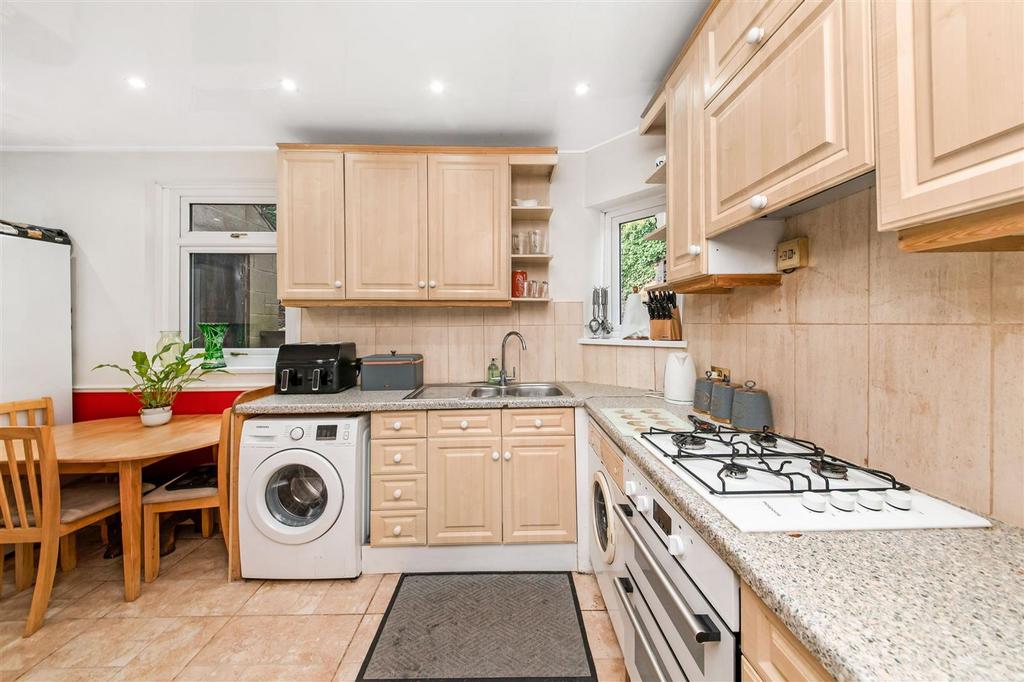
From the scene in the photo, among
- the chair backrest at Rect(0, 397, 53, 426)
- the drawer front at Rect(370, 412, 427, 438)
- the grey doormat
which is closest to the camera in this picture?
the grey doormat

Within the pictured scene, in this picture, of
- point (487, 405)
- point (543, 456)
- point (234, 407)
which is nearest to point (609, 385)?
point (543, 456)

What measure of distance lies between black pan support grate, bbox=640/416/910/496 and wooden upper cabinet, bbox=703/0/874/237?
27.0 inches

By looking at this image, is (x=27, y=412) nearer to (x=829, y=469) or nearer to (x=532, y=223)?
(x=532, y=223)

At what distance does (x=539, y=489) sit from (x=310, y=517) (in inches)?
47.8

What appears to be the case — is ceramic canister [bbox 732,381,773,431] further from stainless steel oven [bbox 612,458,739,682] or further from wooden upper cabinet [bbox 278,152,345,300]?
wooden upper cabinet [bbox 278,152,345,300]

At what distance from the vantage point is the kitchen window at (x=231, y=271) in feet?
9.02

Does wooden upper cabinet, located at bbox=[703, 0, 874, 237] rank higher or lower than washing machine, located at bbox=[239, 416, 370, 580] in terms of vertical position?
higher

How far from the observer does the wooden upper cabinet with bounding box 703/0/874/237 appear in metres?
0.79

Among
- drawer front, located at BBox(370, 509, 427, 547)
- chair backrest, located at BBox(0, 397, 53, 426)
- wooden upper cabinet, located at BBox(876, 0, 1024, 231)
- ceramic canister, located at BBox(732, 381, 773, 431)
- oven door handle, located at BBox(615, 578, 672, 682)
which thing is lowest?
drawer front, located at BBox(370, 509, 427, 547)

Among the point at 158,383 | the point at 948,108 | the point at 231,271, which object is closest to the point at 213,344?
the point at 158,383

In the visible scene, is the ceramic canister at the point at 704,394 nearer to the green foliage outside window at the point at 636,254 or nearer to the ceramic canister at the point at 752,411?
the ceramic canister at the point at 752,411

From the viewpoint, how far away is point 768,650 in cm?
65

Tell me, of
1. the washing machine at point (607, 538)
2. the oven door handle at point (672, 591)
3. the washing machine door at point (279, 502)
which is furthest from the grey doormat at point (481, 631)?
the oven door handle at point (672, 591)

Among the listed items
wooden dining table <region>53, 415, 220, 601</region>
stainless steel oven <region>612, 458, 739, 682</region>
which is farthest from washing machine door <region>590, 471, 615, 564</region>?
wooden dining table <region>53, 415, 220, 601</region>
